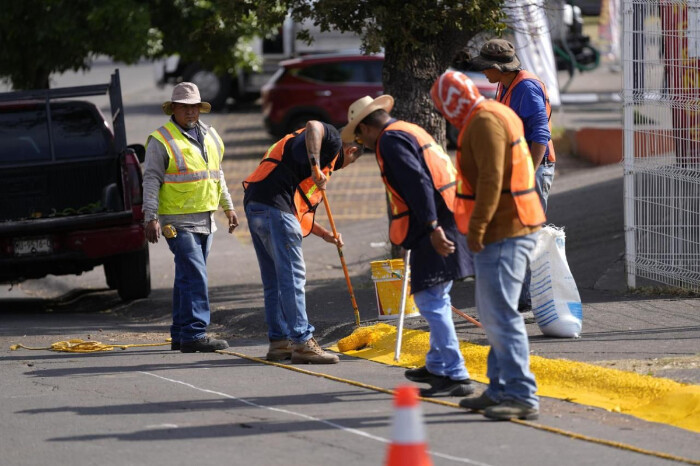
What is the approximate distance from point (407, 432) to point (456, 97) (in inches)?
87.6

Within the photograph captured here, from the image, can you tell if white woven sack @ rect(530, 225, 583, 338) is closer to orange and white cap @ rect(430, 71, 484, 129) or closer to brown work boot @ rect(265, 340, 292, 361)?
brown work boot @ rect(265, 340, 292, 361)

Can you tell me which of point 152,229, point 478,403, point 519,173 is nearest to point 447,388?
point 478,403

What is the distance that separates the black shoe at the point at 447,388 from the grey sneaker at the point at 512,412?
553 mm

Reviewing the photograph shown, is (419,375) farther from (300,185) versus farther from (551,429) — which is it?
(300,185)

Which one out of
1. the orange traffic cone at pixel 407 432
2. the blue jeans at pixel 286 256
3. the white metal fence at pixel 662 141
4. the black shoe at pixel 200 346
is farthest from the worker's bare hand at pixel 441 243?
the white metal fence at pixel 662 141

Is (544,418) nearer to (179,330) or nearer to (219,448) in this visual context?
(219,448)

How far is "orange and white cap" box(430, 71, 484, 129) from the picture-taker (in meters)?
6.21

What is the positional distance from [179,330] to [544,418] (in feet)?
11.5

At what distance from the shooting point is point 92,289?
1331cm

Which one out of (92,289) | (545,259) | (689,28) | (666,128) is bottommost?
(92,289)

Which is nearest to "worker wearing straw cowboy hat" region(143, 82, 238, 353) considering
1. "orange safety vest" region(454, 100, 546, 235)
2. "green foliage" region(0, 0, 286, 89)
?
"orange safety vest" region(454, 100, 546, 235)

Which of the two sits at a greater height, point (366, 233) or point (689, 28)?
point (689, 28)

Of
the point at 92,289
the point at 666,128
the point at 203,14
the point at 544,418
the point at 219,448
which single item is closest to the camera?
the point at 219,448

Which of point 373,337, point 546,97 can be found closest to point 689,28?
point 546,97
